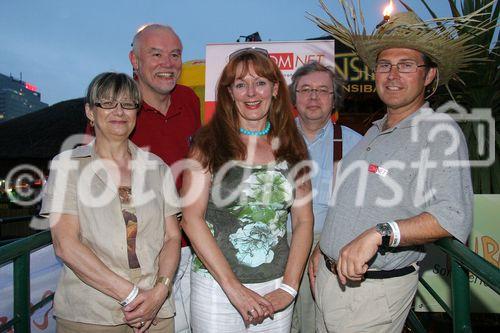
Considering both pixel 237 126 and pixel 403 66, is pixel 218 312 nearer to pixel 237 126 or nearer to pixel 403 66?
pixel 237 126

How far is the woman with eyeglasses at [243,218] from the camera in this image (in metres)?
2.09

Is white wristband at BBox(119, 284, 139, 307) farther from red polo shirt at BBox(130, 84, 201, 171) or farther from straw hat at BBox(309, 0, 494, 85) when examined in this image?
straw hat at BBox(309, 0, 494, 85)

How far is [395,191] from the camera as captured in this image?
6.43 ft

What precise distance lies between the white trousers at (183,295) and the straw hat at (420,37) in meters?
1.83

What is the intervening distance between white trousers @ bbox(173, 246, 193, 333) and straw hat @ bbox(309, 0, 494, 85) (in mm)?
1832

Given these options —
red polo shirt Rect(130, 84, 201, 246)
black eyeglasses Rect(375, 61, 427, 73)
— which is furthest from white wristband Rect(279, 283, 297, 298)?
black eyeglasses Rect(375, 61, 427, 73)

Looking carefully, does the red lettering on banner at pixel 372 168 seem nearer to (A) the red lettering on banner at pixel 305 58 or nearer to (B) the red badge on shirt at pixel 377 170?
(B) the red badge on shirt at pixel 377 170

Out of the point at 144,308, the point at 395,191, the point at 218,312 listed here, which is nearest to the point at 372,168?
the point at 395,191

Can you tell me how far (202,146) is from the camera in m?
2.16

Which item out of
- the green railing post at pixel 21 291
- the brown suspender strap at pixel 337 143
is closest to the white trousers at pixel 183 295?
the green railing post at pixel 21 291

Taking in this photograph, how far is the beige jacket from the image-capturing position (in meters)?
1.97

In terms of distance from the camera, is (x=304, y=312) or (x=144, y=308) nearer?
(x=144, y=308)

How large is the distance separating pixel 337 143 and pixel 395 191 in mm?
1147

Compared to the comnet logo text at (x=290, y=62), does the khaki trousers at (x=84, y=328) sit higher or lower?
lower
